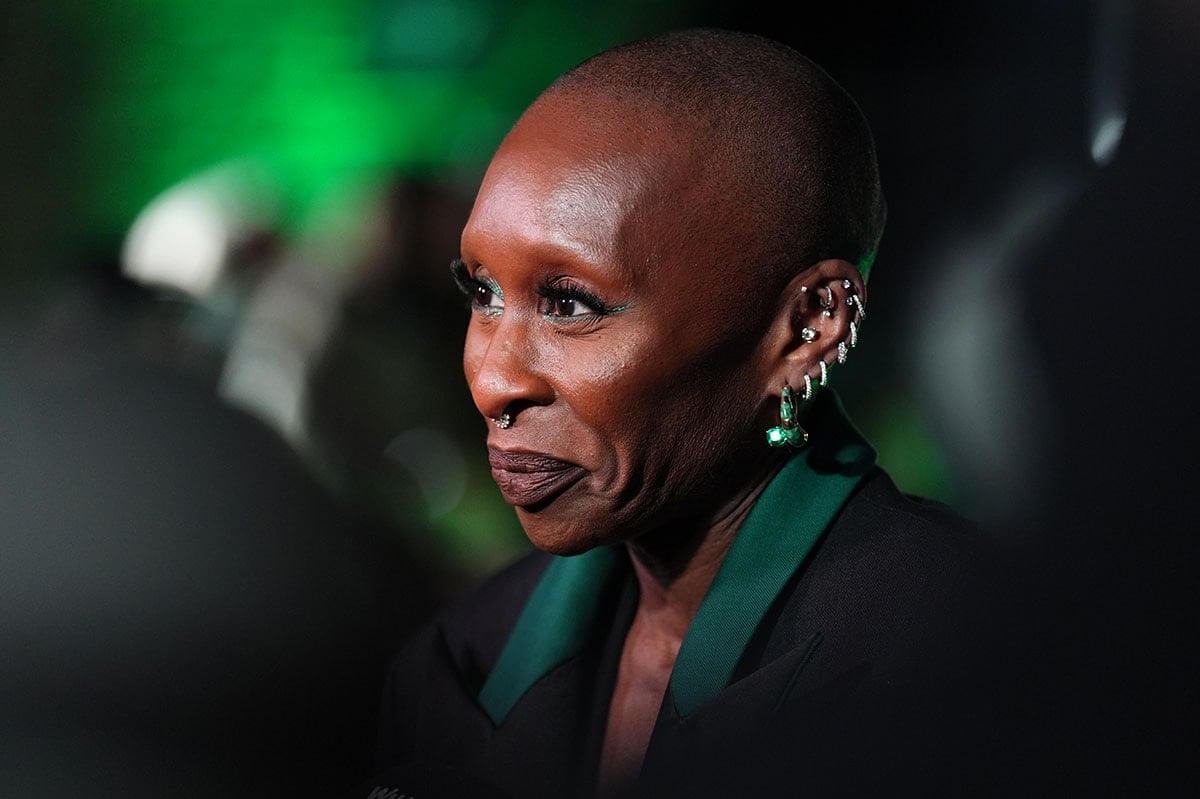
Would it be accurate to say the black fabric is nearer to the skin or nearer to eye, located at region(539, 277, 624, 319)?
the skin

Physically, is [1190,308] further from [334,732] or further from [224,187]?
[224,187]

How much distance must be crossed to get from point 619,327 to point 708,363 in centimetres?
9

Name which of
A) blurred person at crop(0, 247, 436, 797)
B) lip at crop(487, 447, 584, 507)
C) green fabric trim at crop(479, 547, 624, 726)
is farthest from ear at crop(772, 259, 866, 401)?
blurred person at crop(0, 247, 436, 797)

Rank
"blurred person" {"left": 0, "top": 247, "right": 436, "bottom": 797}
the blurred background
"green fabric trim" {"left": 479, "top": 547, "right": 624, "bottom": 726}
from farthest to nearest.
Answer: "blurred person" {"left": 0, "top": 247, "right": 436, "bottom": 797} → "green fabric trim" {"left": 479, "top": 547, "right": 624, "bottom": 726} → the blurred background

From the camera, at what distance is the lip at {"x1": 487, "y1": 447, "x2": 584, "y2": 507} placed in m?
1.15

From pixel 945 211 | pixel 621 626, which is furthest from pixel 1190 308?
pixel 945 211

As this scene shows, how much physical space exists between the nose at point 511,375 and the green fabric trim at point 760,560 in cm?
25

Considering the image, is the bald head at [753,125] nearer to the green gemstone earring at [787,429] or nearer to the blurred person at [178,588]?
the green gemstone earring at [787,429]

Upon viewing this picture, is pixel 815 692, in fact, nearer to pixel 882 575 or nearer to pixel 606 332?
pixel 882 575

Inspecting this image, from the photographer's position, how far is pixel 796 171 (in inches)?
44.7

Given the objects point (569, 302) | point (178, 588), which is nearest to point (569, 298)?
point (569, 302)

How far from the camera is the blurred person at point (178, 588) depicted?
169 centimetres

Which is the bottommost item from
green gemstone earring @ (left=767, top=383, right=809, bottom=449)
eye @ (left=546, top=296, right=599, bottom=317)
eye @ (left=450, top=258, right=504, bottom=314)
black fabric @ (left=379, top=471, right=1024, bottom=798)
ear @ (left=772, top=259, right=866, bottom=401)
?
black fabric @ (left=379, top=471, right=1024, bottom=798)

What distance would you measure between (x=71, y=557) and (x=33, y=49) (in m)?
1.38
